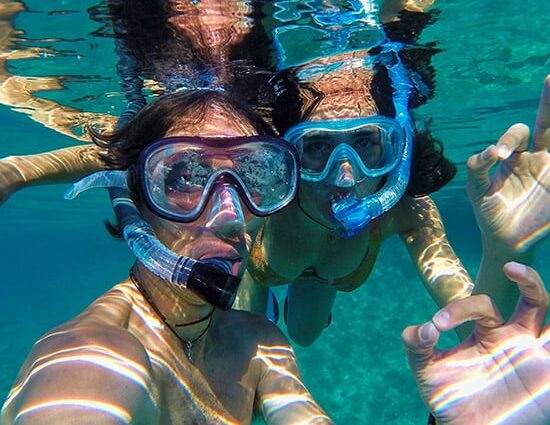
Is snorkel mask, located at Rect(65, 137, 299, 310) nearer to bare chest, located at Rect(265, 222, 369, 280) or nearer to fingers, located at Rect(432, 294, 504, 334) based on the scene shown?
fingers, located at Rect(432, 294, 504, 334)

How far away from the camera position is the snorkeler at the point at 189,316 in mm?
2320

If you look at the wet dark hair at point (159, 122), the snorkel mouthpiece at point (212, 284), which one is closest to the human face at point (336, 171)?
the wet dark hair at point (159, 122)

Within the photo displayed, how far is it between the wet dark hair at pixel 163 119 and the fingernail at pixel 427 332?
2.28 meters

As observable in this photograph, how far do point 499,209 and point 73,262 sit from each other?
117349mm

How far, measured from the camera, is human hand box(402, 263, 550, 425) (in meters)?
2.26

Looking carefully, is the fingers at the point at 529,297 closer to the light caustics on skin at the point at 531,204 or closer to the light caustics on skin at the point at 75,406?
the light caustics on skin at the point at 531,204

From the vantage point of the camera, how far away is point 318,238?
579 cm

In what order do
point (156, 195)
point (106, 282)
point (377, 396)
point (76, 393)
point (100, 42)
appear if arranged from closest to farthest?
point (76, 393), point (156, 195), point (100, 42), point (377, 396), point (106, 282)

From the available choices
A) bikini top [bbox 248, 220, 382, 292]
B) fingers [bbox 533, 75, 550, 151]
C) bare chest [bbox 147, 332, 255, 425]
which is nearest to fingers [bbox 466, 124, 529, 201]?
fingers [bbox 533, 75, 550, 151]

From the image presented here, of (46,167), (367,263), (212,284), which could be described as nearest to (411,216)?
(367,263)

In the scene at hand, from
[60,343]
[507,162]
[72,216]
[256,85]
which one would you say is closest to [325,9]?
[256,85]

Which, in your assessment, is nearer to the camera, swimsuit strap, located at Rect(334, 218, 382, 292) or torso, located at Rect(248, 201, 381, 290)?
torso, located at Rect(248, 201, 381, 290)

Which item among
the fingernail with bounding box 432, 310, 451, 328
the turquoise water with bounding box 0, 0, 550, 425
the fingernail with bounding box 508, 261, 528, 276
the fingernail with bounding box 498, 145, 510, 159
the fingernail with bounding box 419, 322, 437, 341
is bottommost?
the turquoise water with bounding box 0, 0, 550, 425

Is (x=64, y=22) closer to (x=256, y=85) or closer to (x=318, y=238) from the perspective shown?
(x=256, y=85)
